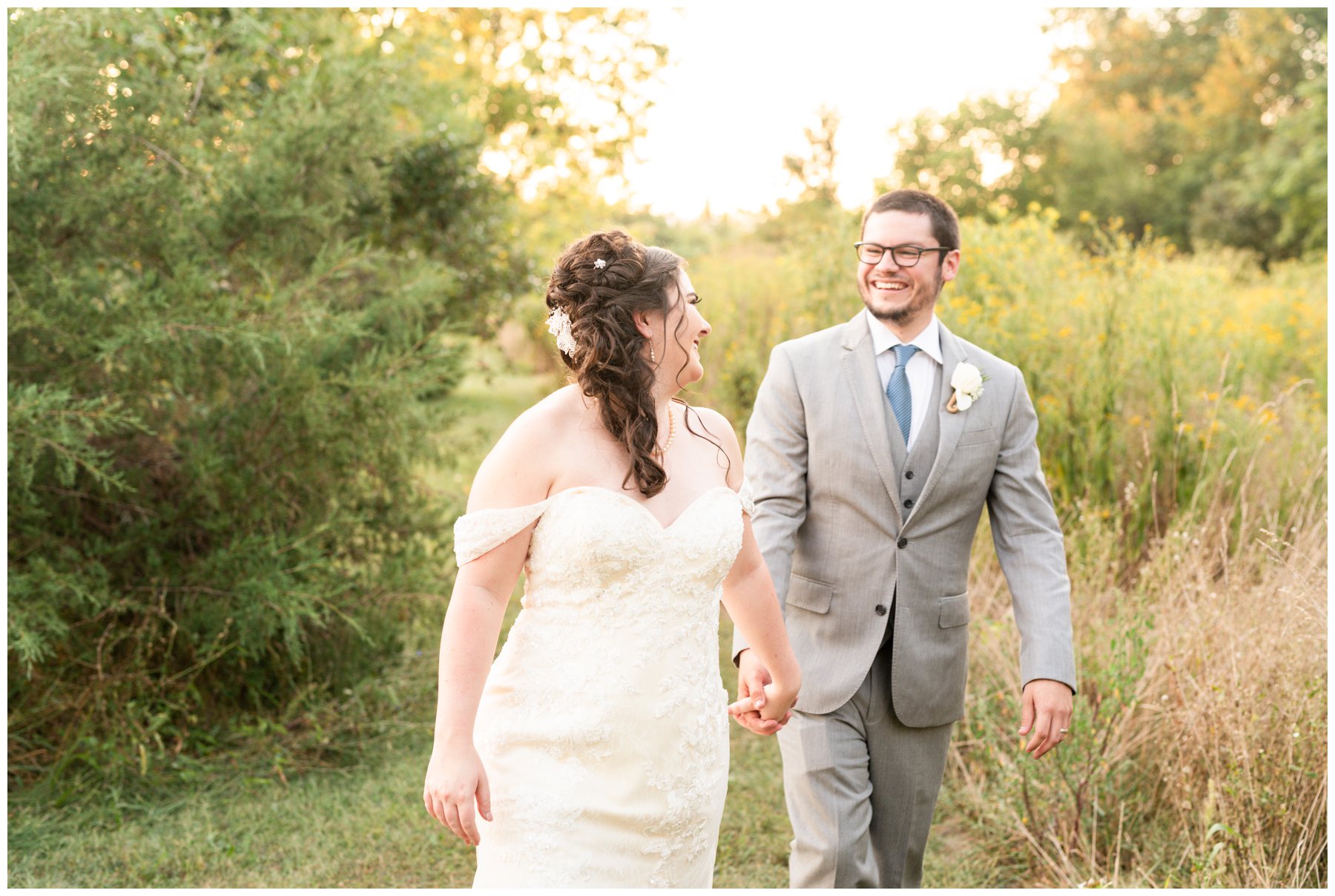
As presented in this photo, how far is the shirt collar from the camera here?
3152 millimetres

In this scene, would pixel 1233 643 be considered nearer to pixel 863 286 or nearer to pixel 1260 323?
pixel 863 286

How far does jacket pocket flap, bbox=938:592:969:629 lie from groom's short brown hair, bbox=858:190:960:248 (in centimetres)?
102

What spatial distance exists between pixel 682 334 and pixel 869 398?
885 mm

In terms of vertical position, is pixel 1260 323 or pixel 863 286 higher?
pixel 863 286

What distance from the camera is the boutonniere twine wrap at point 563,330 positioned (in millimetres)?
2361

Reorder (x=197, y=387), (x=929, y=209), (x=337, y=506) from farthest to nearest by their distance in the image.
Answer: (x=337, y=506), (x=197, y=387), (x=929, y=209)

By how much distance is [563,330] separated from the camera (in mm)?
2377

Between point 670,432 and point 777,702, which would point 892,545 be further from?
point 670,432

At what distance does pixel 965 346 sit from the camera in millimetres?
3201

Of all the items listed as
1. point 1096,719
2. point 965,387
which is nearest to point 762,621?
point 965,387

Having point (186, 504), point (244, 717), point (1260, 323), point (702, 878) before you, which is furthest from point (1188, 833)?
point (1260, 323)

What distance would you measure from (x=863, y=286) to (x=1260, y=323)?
23.9ft

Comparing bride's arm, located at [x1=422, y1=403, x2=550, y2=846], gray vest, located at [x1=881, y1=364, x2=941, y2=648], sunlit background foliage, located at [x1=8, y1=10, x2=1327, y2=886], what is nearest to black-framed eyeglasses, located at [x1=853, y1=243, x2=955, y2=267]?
gray vest, located at [x1=881, y1=364, x2=941, y2=648]

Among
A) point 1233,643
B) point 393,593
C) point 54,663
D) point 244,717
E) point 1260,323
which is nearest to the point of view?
point 1233,643
